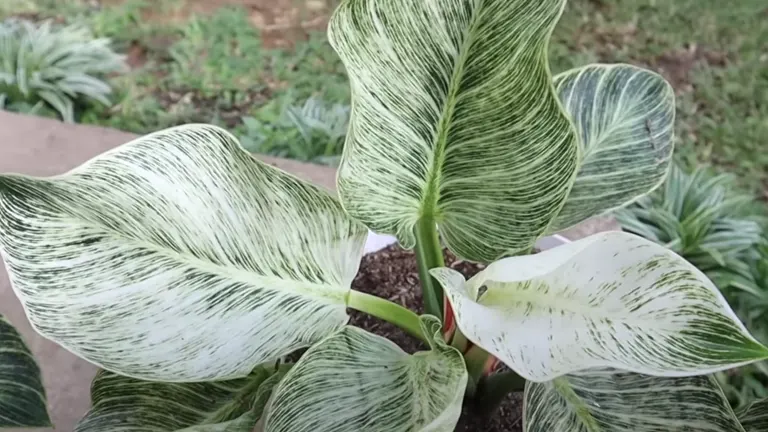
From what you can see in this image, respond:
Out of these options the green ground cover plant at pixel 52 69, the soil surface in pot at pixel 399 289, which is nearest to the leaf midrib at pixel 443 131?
the soil surface in pot at pixel 399 289

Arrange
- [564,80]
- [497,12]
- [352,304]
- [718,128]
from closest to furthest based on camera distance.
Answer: [497,12]
[352,304]
[564,80]
[718,128]

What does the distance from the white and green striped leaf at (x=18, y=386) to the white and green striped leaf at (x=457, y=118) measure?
0.22 meters

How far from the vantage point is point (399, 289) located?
73 centimetres

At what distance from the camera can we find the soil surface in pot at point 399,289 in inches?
Result: 24.1

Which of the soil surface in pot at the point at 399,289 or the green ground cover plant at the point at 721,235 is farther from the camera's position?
the green ground cover plant at the point at 721,235

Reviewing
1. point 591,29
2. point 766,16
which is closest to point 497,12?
point 591,29

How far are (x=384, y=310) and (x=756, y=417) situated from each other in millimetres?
249

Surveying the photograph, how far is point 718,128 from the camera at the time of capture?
5.13ft

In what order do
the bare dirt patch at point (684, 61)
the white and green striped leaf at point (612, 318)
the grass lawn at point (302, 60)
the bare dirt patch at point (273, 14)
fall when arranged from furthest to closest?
the bare dirt patch at point (273, 14), the bare dirt patch at point (684, 61), the grass lawn at point (302, 60), the white and green striped leaf at point (612, 318)

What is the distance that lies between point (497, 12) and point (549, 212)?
0.12m

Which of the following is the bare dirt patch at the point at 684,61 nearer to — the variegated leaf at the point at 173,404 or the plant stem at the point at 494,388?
the plant stem at the point at 494,388

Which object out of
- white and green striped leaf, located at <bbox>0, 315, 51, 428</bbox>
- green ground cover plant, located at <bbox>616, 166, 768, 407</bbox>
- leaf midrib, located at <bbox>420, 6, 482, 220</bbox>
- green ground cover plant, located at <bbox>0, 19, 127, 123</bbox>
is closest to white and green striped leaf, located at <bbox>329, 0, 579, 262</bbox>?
leaf midrib, located at <bbox>420, 6, 482, 220</bbox>

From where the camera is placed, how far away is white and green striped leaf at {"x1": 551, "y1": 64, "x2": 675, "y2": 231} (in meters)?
0.53

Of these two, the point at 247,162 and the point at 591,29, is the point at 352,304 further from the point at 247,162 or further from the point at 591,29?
the point at 591,29
